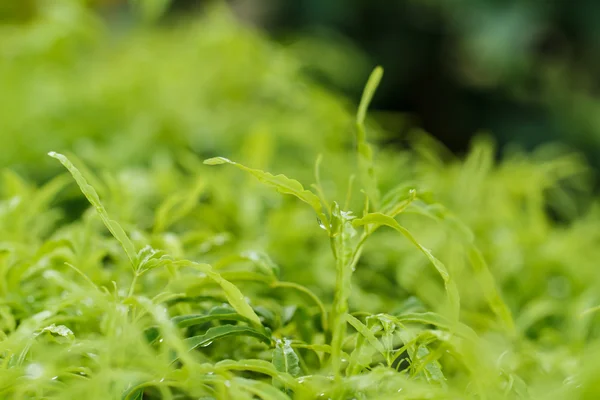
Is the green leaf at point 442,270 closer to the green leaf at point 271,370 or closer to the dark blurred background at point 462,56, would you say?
the green leaf at point 271,370

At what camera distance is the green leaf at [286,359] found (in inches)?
16.0

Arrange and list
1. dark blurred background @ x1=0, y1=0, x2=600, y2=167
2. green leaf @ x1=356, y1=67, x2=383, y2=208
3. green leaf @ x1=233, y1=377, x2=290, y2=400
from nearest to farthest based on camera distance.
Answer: green leaf @ x1=233, y1=377, x2=290, y2=400 → green leaf @ x1=356, y1=67, x2=383, y2=208 → dark blurred background @ x1=0, y1=0, x2=600, y2=167

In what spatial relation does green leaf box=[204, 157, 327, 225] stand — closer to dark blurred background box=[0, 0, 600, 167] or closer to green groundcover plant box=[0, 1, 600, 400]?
green groundcover plant box=[0, 1, 600, 400]

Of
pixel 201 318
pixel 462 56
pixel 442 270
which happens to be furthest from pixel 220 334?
pixel 462 56

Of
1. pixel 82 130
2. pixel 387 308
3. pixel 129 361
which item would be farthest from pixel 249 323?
pixel 82 130

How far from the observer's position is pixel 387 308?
0.63m

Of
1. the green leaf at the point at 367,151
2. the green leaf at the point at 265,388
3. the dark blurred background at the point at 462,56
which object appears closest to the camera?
the green leaf at the point at 265,388

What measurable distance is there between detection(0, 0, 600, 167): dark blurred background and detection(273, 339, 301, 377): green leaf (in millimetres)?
1735

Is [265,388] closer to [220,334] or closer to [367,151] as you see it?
[220,334]

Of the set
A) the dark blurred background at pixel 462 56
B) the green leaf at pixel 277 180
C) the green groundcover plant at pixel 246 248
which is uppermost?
the green leaf at pixel 277 180

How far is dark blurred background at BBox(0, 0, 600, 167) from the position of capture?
2.23 meters

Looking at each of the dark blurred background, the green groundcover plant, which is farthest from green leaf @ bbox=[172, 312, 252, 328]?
the dark blurred background

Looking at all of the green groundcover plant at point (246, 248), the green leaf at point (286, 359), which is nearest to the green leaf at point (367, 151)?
the green groundcover plant at point (246, 248)

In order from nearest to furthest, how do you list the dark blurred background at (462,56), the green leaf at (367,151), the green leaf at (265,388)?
the green leaf at (265,388)
the green leaf at (367,151)
the dark blurred background at (462,56)
